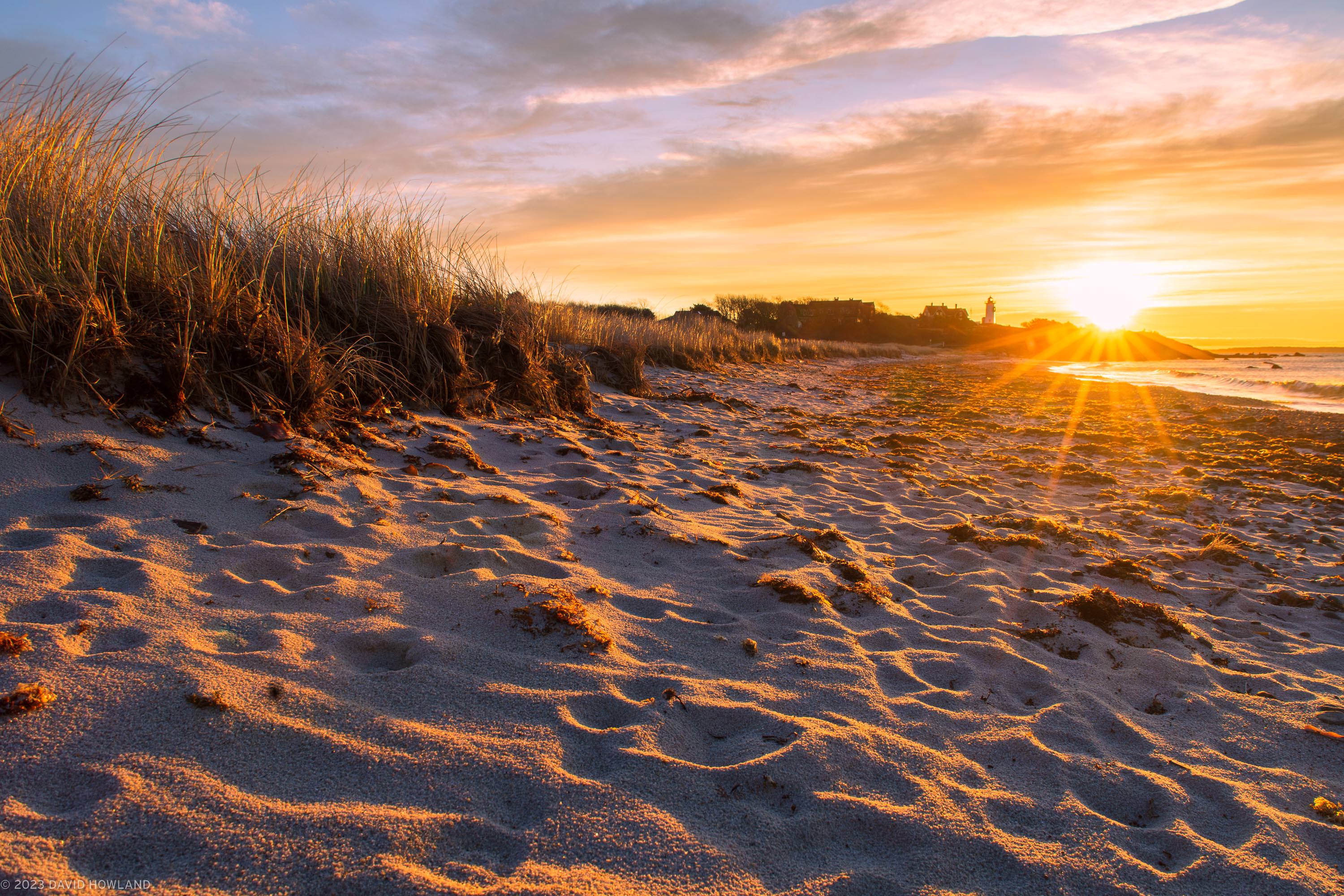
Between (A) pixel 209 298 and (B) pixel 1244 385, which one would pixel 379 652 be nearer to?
(A) pixel 209 298

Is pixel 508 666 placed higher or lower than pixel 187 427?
lower

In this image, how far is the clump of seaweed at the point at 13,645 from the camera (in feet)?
5.48

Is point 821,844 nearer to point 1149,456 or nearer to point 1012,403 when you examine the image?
point 1149,456

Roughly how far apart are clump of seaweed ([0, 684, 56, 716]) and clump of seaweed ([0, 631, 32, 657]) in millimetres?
164

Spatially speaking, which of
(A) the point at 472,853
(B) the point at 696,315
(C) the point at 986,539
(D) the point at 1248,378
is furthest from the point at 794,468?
(D) the point at 1248,378

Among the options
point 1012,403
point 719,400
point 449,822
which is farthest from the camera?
point 1012,403

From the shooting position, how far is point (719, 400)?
30.7ft

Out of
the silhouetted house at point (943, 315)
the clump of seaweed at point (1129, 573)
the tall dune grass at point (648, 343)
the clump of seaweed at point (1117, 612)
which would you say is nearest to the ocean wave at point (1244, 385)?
the tall dune grass at point (648, 343)

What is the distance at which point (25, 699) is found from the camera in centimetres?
152

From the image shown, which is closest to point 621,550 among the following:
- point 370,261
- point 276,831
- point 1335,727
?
point 276,831

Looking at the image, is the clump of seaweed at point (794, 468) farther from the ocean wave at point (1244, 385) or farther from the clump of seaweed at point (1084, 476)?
the ocean wave at point (1244, 385)

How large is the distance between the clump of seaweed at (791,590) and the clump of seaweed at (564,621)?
0.91m

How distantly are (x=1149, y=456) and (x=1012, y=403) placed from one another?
5.66 metres

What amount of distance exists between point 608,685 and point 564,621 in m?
0.37
